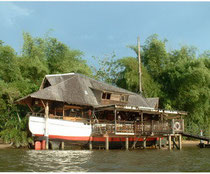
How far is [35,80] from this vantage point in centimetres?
3297

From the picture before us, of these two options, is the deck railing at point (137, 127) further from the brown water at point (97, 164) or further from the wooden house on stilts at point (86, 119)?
the brown water at point (97, 164)

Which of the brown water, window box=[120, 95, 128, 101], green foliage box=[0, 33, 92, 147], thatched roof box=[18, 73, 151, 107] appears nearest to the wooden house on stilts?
thatched roof box=[18, 73, 151, 107]

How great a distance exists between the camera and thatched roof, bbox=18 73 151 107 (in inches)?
875

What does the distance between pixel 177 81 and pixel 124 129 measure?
51.8 feet

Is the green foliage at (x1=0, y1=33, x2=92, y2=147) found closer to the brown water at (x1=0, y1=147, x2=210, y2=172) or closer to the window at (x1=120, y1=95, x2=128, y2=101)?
the window at (x1=120, y1=95, x2=128, y2=101)

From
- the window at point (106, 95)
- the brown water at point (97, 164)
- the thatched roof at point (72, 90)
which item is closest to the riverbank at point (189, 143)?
the thatched roof at point (72, 90)

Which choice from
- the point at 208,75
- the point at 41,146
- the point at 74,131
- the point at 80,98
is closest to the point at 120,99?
the point at 80,98

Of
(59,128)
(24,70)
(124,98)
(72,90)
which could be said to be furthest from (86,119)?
(24,70)

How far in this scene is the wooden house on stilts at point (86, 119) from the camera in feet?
69.3

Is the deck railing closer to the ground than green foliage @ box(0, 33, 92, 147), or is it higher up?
closer to the ground

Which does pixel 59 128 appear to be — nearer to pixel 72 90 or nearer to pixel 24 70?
pixel 72 90

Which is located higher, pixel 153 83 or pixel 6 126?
pixel 153 83

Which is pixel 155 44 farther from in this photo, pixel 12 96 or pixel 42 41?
pixel 12 96

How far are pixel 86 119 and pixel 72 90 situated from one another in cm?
322
